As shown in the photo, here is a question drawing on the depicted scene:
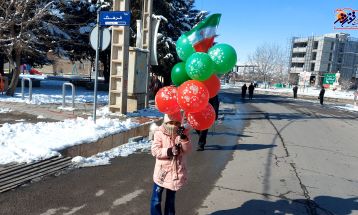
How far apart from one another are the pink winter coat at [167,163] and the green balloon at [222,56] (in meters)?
1.26

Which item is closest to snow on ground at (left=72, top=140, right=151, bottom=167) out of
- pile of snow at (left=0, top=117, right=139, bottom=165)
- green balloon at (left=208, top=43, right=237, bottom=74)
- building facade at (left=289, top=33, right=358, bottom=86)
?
pile of snow at (left=0, top=117, right=139, bottom=165)

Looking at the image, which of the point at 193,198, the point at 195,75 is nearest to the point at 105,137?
the point at 193,198

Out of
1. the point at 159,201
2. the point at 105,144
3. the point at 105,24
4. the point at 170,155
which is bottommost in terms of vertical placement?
the point at 105,144

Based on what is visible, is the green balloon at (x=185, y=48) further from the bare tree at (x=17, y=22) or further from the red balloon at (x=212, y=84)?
the bare tree at (x=17, y=22)

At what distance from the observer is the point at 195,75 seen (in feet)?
15.5

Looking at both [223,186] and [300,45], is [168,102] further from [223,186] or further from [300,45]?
[300,45]

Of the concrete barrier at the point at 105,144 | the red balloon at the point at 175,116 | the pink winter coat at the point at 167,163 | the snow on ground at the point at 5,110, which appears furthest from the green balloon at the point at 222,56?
the snow on ground at the point at 5,110

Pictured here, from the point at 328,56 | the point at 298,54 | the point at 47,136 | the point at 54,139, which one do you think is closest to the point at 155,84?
the point at 47,136

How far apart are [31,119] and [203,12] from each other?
2663cm

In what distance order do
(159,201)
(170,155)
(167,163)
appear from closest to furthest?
1. (170,155)
2. (167,163)
3. (159,201)

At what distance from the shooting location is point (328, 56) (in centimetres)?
10875

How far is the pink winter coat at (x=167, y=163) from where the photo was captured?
13.6 feet

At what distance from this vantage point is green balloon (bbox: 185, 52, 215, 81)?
183 inches

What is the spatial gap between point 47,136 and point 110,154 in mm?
1353
